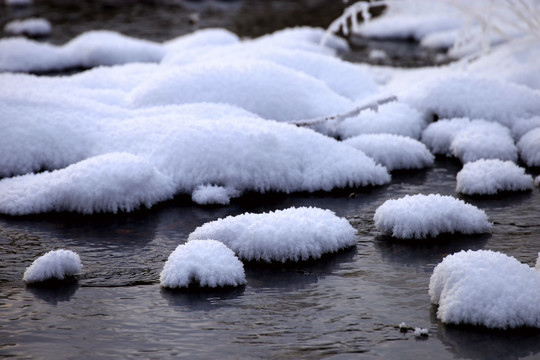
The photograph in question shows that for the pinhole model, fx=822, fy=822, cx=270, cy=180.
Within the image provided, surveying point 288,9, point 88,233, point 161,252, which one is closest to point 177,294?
point 161,252

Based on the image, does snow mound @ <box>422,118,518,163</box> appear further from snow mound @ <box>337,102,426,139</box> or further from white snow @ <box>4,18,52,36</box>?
white snow @ <box>4,18,52,36</box>

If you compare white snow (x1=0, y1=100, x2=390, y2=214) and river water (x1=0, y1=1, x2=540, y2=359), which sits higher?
white snow (x1=0, y1=100, x2=390, y2=214)

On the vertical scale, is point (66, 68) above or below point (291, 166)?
above

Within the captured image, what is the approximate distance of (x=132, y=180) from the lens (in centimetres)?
611

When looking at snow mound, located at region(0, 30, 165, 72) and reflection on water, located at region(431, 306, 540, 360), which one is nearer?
reflection on water, located at region(431, 306, 540, 360)

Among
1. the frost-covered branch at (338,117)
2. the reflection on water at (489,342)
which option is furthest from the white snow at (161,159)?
the reflection on water at (489,342)

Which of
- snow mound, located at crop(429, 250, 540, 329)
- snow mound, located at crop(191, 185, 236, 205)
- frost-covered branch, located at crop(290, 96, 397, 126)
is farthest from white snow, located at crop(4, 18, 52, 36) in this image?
snow mound, located at crop(429, 250, 540, 329)

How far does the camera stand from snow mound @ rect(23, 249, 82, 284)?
4.66 m

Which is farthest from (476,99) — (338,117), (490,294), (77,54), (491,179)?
(77,54)

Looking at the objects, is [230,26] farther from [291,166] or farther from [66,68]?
[291,166]

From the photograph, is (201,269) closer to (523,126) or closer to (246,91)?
(246,91)

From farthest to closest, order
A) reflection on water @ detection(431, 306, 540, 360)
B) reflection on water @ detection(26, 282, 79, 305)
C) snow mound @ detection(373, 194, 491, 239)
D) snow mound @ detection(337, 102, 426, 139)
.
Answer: snow mound @ detection(337, 102, 426, 139), snow mound @ detection(373, 194, 491, 239), reflection on water @ detection(26, 282, 79, 305), reflection on water @ detection(431, 306, 540, 360)

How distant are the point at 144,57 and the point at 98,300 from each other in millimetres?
9483

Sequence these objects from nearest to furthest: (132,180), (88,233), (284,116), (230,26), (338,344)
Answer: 1. (338,344)
2. (88,233)
3. (132,180)
4. (284,116)
5. (230,26)
